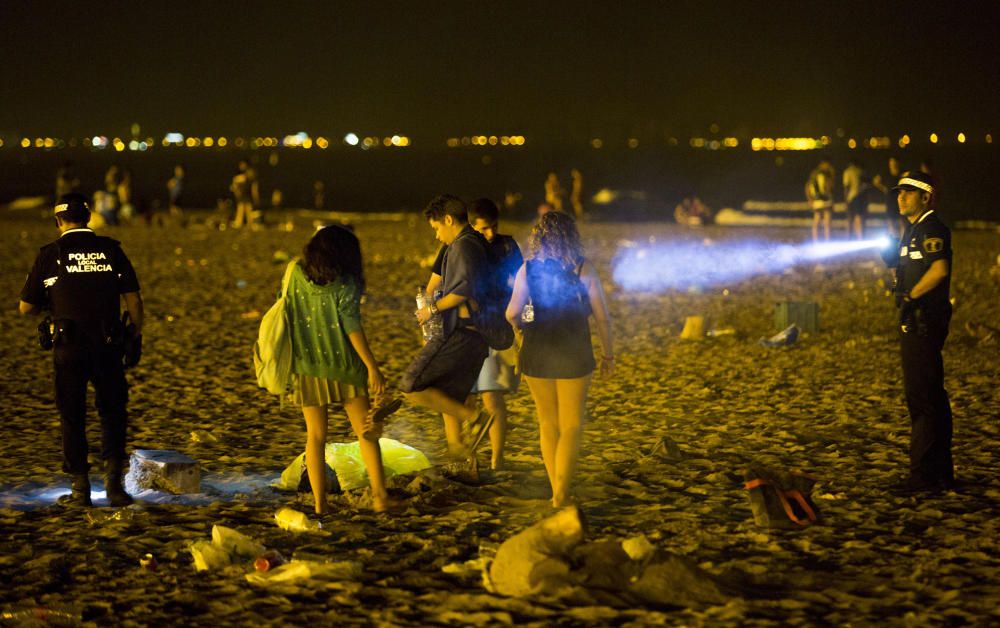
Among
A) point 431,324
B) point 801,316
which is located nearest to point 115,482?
point 431,324

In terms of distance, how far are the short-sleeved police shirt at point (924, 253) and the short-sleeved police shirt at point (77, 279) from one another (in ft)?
→ 14.2

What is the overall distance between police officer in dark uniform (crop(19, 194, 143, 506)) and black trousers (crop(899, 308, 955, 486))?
174 inches

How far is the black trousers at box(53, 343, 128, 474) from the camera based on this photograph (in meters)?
6.82

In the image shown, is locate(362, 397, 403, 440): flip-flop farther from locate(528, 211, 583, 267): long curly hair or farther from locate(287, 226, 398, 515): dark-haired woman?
locate(528, 211, 583, 267): long curly hair

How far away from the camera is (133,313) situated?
7.05 meters

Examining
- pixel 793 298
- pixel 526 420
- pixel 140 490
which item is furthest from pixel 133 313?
pixel 793 298

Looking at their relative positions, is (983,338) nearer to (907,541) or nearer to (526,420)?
(526,420)

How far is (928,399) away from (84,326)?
4785 mm

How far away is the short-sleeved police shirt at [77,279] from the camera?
679cm

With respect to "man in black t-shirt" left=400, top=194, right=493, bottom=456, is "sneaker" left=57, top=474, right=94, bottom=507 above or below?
below

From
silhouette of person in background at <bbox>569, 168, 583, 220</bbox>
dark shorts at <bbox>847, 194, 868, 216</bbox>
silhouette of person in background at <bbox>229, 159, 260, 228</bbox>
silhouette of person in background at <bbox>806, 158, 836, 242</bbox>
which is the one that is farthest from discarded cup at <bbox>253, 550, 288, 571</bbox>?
silhouette of person in background at <bbox>569, 168, 583, 220</bbox>

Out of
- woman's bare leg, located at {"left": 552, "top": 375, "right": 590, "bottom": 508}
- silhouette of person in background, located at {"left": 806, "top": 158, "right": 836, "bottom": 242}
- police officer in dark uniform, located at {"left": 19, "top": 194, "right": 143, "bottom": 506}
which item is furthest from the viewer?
silhouette of person in background, located at {"left": 806, "top": 158, "right": 836, "bottom": 242}

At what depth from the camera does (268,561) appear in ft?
19.1

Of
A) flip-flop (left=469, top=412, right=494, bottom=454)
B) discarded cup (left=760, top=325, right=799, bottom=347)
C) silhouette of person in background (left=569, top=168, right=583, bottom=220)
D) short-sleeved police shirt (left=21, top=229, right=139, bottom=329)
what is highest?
silhouette of person in background (left=569, top=168, right=583, bottom=220)
